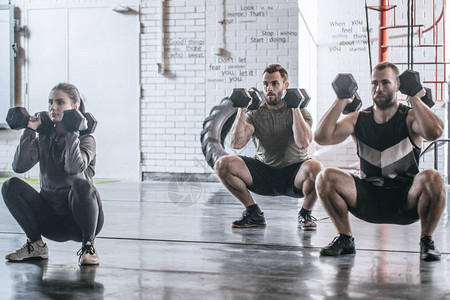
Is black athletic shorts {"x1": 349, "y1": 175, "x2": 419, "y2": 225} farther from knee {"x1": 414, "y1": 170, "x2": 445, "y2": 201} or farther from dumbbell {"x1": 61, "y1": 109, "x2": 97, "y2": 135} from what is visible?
dumbbell {"x1": 61, "y1": 109, "x2": 97, "y2": 135}

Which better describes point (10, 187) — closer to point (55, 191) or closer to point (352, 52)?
point (55, 191)

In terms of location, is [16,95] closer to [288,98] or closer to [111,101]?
[111,101]

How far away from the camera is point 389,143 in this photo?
2.50 m

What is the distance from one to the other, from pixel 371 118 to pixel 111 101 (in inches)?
189

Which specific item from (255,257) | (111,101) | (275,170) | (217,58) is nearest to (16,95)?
(111,101)

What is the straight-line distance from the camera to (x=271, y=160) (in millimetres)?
3318

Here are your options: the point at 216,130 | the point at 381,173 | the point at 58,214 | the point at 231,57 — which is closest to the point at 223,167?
the point at 381,173

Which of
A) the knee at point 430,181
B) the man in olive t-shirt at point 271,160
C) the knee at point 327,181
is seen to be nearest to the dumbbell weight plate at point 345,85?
the knee at point 327,181

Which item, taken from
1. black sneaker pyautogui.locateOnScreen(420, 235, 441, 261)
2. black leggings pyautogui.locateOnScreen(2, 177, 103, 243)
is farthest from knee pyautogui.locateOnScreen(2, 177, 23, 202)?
black sneaker pyautogui.locateOnScreen(420, 235, 441, 261)

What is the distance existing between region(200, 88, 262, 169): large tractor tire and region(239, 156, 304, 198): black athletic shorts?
251 centimetres

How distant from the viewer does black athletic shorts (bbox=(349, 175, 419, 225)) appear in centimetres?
245

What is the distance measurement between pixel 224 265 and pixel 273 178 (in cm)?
106

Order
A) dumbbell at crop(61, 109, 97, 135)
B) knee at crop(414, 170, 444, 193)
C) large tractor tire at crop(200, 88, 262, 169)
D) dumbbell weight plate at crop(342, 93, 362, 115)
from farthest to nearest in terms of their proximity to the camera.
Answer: large tractor tire at crop(200, 88, 262, 169), dumbbell weight plate at crop(342, 93, 362, 115), knee at crop(414, 170, 444, 193), dumbbell at crop(61, 109, 97, 135)

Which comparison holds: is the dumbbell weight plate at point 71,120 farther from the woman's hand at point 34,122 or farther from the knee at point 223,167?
the knee at point 223,167
